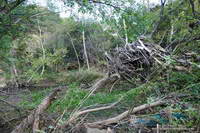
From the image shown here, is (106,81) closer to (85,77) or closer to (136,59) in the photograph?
(136,59)

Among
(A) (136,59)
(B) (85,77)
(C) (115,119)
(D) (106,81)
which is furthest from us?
(B) (85,77)

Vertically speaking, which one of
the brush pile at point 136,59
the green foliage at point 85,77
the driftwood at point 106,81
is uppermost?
the brush pile at point 136,59

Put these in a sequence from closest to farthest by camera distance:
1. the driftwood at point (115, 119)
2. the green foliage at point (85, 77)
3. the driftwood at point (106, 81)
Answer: the driftwood at point (115, 119) < the driftwood at point (106, 81) < the green foliage at point (85, 77)

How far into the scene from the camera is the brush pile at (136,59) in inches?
185

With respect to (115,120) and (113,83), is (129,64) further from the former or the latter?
(115,120)

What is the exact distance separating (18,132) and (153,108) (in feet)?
7.20

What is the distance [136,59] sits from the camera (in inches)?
197

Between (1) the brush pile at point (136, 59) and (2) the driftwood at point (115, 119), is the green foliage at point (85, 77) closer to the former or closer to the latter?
(1) the brush pile at point (136, 59)

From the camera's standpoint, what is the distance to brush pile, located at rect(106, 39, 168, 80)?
4.70 metres

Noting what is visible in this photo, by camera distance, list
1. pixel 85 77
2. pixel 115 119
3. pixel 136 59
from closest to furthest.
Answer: pixel 115 119, pixel 136 59, pixel 85 77

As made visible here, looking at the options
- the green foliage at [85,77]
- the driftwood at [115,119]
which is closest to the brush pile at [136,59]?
the driftwood at [115,119]

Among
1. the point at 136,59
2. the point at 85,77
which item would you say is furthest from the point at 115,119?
the point at 85,77

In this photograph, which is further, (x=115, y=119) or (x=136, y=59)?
(x=136, y=59)

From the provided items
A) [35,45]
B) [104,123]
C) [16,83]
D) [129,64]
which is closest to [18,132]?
[104,123]
